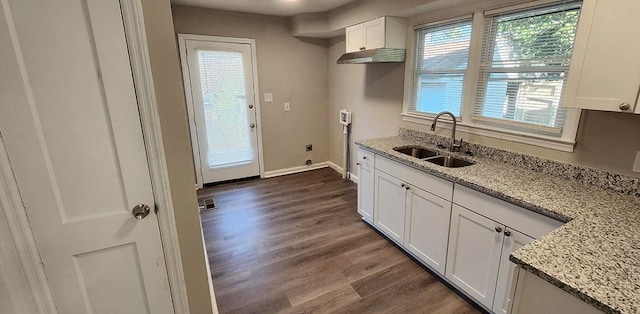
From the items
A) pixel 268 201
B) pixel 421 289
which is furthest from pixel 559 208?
Result: pixel 268 201

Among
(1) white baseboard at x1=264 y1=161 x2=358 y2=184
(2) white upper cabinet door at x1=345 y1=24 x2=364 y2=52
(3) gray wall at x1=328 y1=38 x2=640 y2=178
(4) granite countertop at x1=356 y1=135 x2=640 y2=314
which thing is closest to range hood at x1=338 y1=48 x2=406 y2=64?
(3) gray wall at x1=328 y1=38 x2=640 y2=178

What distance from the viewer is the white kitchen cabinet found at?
0.98 metres

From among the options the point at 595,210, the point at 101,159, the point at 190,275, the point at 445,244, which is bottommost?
the point at 445,244

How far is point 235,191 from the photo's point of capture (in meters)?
4.03

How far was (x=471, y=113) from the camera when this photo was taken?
2.52 metres

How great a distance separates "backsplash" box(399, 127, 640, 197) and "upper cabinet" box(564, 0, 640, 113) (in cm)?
51

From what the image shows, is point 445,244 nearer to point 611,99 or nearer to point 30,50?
point 611,99

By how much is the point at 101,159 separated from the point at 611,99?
2.38m

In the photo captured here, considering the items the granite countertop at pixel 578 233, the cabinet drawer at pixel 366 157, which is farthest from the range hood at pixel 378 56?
the granite countertop at pixel 578 233

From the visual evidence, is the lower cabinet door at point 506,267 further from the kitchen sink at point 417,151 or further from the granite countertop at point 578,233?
the kitchen sink at point 417,151

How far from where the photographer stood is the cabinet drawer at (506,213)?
1.50 metres

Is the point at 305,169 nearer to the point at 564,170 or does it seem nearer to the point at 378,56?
the point at 378,56

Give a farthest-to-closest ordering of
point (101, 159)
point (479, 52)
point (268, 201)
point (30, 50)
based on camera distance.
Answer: point (268, 201) < point (479, 52) < point (101, 159) < point (30, 50)

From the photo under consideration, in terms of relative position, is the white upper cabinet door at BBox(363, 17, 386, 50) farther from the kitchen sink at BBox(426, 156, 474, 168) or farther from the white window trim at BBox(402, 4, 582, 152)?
the kitchen sink at BBox(426, 156, 474, 168)
